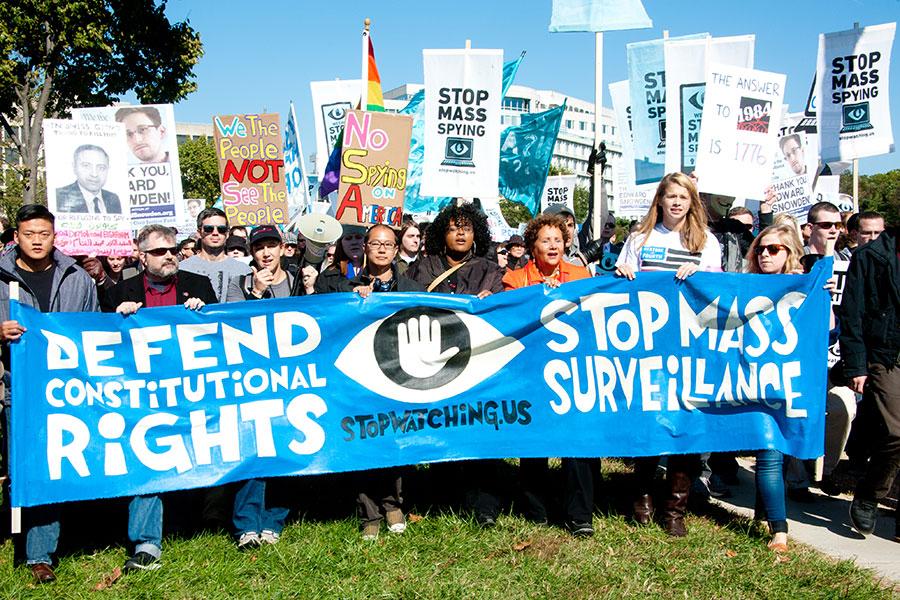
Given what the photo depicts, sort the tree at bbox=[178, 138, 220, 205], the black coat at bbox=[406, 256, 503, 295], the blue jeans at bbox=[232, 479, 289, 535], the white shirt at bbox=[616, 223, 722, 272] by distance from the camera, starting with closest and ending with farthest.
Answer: the blue jeans at bbox=[232, 479, 289, 535]
the white shirt at bbox=[616, 223, 722, 272]
the black coat at bbox=[406, 256, 503, 295]
the tree at bbox=[178, 138, 220, 205]

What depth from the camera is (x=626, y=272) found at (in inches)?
194

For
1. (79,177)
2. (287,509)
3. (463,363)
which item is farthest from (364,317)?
(79,177)

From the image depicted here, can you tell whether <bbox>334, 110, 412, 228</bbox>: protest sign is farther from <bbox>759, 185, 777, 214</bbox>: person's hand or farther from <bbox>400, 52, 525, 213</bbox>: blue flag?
<bbox>400, 52, 525, 213</bbox>: blue flag

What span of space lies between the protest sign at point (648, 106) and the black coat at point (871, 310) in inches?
241

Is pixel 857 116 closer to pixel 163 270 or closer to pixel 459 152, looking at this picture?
pixel 459 152

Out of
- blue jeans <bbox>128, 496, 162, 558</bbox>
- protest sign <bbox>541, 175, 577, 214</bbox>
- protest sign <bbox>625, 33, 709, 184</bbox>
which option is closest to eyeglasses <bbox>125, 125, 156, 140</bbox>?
protest sign <bbox>625, 33, 709, 184</bbox>

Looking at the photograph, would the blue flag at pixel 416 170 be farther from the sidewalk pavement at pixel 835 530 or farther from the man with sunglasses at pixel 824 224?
the sidewalk pavement at pixel 835 530

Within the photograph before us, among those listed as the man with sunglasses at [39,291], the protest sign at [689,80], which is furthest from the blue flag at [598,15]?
the man with sunglasses at [39,291]

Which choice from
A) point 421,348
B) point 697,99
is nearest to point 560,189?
point 697,99

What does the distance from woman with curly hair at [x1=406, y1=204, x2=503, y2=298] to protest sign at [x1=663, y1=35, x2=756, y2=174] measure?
15.3ft

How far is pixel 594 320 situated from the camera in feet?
16.3

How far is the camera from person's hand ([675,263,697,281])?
492 centimetres

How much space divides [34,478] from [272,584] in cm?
134

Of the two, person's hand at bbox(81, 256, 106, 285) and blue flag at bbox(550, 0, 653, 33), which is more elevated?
blue flag at bbox(550, 0, 653, 33)
